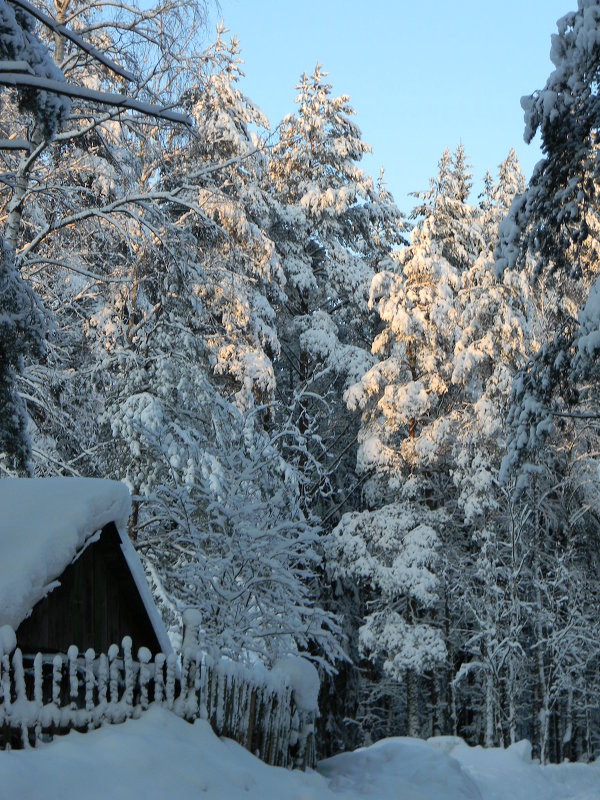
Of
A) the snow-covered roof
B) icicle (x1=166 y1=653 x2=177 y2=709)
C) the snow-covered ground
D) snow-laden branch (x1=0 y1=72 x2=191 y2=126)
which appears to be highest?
snow-laden branch (x1=0 y1=72 x2=191 y2=126)

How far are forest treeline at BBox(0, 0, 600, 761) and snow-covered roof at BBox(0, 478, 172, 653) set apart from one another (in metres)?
2.24

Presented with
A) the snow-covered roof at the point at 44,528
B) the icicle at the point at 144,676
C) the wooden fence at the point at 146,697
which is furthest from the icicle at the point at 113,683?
the snow-covered roof at the point at 44,528

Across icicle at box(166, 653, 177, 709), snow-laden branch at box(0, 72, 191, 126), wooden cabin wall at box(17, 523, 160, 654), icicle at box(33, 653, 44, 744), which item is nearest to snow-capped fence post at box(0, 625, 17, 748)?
icicle at box(33, 653, 44, 744)

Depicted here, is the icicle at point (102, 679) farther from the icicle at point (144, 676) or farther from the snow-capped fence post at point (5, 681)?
the snow-capped fence post at point (5, 681)

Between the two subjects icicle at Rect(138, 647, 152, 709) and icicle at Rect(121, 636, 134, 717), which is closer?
icicle at Rect(121, 636, 134, 717)

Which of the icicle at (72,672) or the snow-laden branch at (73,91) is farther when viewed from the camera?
the icicle at (72,672)

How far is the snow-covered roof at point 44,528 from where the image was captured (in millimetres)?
6855

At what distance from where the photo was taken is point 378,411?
26.5 metres

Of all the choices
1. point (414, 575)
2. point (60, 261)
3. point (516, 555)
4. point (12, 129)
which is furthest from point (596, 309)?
point (414, 575)

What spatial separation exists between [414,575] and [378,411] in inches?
188

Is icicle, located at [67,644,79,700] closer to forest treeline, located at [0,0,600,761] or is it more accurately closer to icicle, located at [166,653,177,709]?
icicle, located at [166,653,177,709]

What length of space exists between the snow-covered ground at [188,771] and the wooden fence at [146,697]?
172 millimetres

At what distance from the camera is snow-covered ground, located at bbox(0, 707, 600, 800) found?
5.64m

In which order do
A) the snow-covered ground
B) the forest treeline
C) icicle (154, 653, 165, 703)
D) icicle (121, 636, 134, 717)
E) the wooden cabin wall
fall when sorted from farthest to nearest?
the forest treeline → the wooden cabin wall → icicle (154, 653, 165, 703) → icicle (121, 636, 134, 717) → the snow-covered ground
